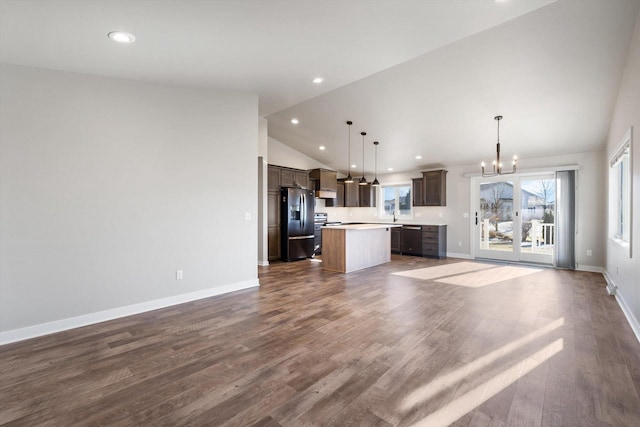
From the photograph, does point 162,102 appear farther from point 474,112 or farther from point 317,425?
point 474,112

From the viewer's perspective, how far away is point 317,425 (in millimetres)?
1640

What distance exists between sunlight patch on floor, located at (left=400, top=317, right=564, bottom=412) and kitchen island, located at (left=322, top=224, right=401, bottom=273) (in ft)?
10.9

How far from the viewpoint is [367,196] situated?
9.13 meters

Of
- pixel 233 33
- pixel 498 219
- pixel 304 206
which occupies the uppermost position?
pixel 233 33

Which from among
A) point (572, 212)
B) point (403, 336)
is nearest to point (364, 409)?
point (403, 336)

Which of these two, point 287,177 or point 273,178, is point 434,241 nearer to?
point 287,177

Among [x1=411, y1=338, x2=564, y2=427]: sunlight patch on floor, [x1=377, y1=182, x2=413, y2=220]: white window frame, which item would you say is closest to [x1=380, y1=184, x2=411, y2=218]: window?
[x1=377, y1=182, x2=413, y2=220]: white window frame

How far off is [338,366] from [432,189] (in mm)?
6479

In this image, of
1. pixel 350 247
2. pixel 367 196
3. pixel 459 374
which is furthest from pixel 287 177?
pixel 459 374

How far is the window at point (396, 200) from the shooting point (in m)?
8.68

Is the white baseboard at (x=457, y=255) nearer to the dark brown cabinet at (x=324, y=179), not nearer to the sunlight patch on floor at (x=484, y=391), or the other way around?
the dark brown cabinet at (x=324, y=179)

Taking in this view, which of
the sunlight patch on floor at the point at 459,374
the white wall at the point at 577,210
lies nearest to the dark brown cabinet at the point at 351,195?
the white wall at the point at 577,210

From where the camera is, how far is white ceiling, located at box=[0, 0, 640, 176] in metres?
2.34

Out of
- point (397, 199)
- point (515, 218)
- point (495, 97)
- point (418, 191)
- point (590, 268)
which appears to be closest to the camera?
point (495, 97)
